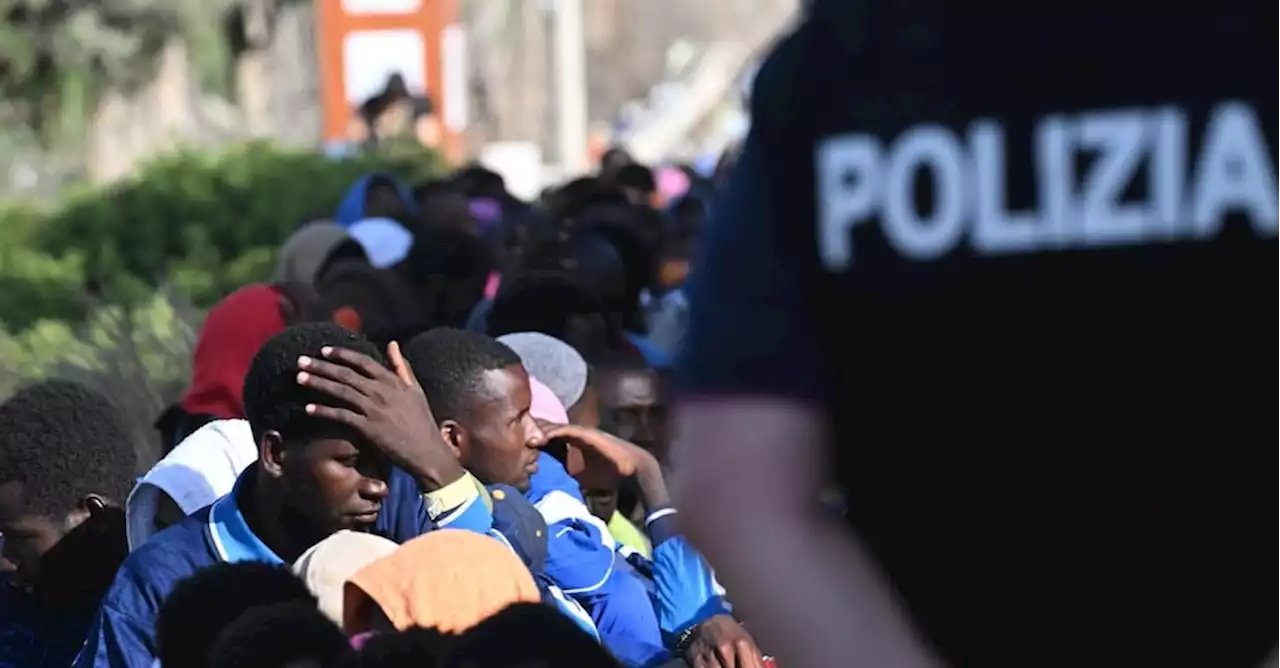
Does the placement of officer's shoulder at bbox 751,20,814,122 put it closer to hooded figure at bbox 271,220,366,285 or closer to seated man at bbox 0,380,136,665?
seated man at bbox 0,380,136,665

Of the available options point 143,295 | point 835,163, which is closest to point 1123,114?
point 835,163

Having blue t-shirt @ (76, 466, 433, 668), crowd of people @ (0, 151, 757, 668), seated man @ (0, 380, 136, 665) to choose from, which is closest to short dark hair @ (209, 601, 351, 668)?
crowd of people @ (0, 151, 757, 668)

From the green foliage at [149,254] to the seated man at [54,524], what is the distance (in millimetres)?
2424

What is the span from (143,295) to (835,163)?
28.3 ft

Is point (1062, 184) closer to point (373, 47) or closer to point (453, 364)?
point (453, 364)

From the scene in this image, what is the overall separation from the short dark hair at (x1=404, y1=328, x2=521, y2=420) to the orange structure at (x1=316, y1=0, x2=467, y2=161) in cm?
1119

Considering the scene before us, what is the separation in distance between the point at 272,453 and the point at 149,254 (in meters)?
8.09

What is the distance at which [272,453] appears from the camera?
3812 mm

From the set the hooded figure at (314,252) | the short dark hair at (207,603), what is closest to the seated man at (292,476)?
the short dark hair at (207,603)

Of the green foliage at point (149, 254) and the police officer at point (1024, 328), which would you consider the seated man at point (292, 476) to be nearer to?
the police officer at point (1024, 328)

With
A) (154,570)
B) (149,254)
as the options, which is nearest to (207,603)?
(154,570)

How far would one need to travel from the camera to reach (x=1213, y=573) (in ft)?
5.04

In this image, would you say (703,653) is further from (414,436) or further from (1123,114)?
(1123,114)

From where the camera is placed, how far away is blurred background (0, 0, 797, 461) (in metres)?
8.98
